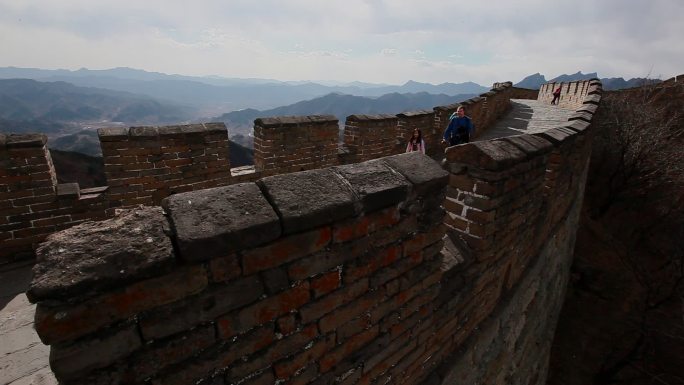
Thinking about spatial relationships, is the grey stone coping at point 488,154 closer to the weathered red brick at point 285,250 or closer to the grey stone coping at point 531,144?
the grey stone coping at point 531,144

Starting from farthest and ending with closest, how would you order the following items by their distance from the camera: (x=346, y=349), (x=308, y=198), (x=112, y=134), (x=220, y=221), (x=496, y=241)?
(x=112, y=134), (x=496, y=241), (x=346, y=349), (x=308, y=198), (x=220, y=221)

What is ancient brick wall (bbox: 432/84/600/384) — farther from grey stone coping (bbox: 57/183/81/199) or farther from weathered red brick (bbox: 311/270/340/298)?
grey stone coping (bbox: 57/183/81/199)

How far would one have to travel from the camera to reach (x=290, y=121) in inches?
223

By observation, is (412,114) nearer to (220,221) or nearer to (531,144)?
(531,144)

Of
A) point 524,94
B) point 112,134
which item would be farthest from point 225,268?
point 524,94

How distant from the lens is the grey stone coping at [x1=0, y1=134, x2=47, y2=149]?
391cm

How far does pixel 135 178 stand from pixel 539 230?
17.7 ft

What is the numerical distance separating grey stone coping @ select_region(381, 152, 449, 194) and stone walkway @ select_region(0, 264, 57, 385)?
2.85m

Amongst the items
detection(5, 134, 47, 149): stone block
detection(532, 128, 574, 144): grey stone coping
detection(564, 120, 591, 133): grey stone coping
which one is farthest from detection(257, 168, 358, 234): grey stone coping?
detection(564, 120, 591, 133): grey stone coping

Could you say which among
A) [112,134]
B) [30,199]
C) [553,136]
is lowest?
[30,199]

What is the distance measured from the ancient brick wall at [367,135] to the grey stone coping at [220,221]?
5.63 m

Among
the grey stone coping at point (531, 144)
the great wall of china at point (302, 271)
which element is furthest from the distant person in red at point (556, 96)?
the grey stone coping at point (531, 144)

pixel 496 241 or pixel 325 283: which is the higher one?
pixel 325 283

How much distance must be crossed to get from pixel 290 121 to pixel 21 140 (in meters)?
3.44
